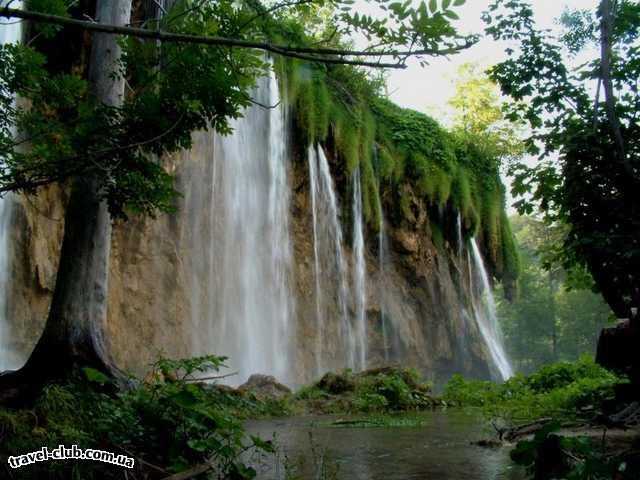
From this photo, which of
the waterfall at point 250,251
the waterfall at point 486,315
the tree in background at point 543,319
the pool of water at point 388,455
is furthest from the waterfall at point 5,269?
the tree in background at point 543,319

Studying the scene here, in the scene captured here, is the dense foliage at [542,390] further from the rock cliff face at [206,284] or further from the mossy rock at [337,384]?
the rock cliff face at [206,284]

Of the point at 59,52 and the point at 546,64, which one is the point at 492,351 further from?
the point at 546,64

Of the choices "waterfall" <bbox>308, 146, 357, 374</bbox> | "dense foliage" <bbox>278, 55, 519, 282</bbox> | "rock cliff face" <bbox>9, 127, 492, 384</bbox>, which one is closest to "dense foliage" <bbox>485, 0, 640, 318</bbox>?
"rock cliff face" <bbox>9, 127, 492, 384</bbox>

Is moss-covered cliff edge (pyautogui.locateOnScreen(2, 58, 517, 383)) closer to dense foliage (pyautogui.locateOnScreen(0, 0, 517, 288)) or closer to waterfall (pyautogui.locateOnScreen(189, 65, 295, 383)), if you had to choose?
waterfall (pyautogui.locateOnScreen(189, 65, 295, 383))

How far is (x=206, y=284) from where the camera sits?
15.5 meters

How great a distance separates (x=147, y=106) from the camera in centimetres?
376

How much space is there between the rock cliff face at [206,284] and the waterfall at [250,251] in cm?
14

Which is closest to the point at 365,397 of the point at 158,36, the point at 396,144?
the point at 158,36

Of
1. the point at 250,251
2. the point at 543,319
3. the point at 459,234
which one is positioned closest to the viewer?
the point at 250,251

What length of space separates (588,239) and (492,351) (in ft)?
70.8

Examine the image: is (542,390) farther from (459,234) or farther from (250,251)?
(459,234)

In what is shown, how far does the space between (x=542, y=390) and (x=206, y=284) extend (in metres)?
8.31

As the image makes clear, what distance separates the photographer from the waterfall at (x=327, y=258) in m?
18.2

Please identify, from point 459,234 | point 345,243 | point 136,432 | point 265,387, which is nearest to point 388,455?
point 136,432
